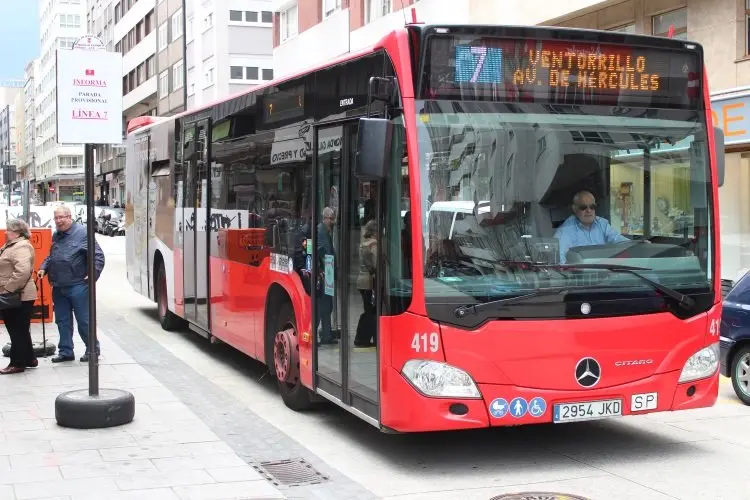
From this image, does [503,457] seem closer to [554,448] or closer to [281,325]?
[554,448]

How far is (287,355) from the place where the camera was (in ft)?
28.4

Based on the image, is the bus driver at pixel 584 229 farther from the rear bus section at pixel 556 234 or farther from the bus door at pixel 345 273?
the bus door at pixel 345 273

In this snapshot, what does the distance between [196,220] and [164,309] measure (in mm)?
2767

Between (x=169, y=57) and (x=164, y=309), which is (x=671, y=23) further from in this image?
(x=169, y=57)

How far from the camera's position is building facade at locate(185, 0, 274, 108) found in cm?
5238

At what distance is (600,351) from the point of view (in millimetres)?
6641

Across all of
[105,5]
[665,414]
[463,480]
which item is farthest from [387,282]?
[105,5]

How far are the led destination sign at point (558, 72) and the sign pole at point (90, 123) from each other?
293 centimetres

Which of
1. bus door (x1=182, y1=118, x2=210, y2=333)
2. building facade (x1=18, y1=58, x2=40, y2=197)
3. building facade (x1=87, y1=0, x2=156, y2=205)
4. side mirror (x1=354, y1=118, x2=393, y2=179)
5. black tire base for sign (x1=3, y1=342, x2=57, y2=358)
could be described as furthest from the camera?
building facade (x1=18, y1=58, x2=40, y2=197)

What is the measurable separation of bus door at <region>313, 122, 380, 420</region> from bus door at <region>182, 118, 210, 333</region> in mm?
3954

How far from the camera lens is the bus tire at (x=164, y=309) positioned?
1409 cm

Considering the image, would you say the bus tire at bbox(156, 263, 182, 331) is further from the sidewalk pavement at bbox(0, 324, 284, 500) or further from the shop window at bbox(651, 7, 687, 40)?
the shop window at bbox(651, 7, 687, 40)

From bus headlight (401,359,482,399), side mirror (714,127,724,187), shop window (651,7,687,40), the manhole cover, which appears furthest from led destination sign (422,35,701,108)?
shop window (651,7,687,40)

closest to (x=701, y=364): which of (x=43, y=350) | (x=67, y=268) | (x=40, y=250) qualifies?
(x=67, y=268)
